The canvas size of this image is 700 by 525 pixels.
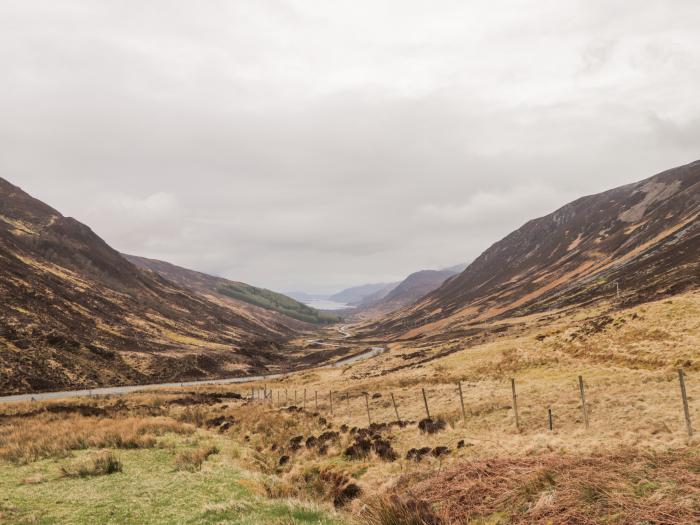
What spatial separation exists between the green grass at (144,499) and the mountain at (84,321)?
63.7m

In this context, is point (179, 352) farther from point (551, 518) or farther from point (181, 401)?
point (551, 518)

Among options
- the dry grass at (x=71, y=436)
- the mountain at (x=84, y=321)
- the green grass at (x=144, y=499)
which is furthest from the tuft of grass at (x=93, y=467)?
the mountain at (x=84, y=321)

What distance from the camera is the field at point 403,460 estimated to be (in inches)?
354

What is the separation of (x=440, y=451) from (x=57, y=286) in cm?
13512

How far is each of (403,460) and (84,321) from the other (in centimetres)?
11399

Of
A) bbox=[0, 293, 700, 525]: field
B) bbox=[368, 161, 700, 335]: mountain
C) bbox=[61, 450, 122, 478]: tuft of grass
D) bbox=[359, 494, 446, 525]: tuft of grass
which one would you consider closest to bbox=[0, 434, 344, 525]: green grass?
bbox=[0, 293, 700, 525]: field

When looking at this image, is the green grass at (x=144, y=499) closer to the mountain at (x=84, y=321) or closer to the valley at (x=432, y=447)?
the valley at (x=432, y=447)

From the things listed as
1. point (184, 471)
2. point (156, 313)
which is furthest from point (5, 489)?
point (156, 313)

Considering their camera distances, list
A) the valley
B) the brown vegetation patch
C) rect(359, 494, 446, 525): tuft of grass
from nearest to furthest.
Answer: the brown vegetation patch < rect(359, 494, 446, 525): tuft of grass < the valley

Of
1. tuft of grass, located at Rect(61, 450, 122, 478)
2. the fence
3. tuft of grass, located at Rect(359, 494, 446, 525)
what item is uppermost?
tuft of grass, located at Rect(359, 494, 446, 525)

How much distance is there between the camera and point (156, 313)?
15525cm

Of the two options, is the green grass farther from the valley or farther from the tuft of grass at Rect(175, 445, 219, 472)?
the tuft of grass at Rect(175, 445, 219, 472)

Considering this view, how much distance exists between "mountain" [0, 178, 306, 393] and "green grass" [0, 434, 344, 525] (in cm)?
6372

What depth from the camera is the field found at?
9.00 meters
